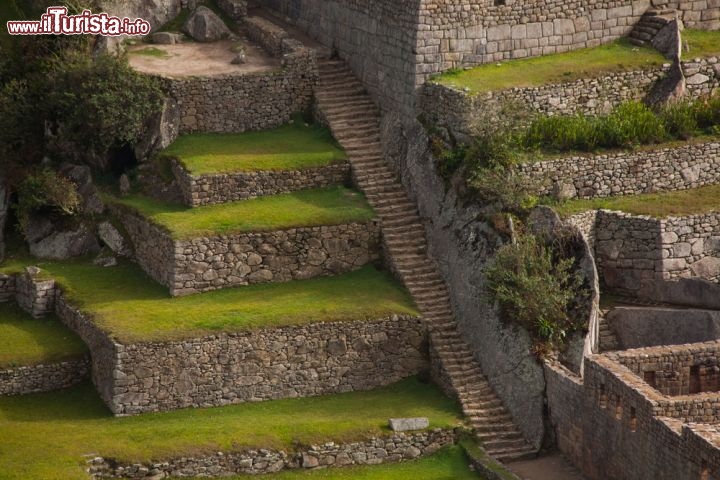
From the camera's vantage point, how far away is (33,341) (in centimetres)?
6100

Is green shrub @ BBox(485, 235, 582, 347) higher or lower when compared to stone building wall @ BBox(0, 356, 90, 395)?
higher

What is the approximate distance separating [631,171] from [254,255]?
33.1 ft

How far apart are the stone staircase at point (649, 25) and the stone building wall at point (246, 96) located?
9033 millimetres

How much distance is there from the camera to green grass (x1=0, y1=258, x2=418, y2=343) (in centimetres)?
5903

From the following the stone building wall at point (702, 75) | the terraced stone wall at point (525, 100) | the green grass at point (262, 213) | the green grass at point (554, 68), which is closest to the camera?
the green grass at point (262, 213)

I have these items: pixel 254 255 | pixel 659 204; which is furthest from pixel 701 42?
pixel 254 255

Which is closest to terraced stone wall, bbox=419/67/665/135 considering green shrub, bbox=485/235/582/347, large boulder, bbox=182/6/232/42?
green shrub, bbox=485/235/582/347

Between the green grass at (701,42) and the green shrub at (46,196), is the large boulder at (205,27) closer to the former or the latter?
the green shrub at (46,196)

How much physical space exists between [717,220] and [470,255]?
6377 mm

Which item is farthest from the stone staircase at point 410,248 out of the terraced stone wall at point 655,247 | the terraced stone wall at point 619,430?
the terraced stone wall at point 655,247

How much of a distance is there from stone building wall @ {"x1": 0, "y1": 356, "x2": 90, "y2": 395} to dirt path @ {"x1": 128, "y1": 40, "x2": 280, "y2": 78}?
10.0m

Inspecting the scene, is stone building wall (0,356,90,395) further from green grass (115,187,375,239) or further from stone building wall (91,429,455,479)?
stone building wall (91,429,455,479)

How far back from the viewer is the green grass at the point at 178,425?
55438 millimetres

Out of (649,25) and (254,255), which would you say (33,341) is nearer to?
(254,255)
